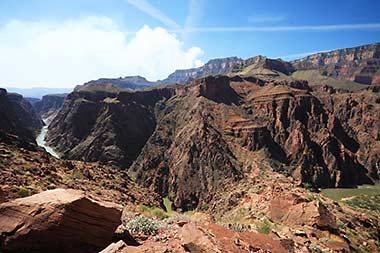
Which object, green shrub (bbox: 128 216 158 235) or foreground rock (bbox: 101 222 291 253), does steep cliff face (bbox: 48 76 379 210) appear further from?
green shrub (bbox: 128 216 158 235)

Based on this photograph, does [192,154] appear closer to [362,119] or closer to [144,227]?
[144,227]

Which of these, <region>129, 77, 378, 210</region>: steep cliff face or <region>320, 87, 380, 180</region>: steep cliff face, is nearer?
<region>129, 77, 378, 210</region>: steep cliff face

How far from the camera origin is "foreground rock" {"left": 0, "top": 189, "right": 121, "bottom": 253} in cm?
892

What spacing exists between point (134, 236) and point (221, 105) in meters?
110

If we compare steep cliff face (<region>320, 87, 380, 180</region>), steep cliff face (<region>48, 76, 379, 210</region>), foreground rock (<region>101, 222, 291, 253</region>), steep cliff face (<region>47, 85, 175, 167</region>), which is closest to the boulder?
foreground rock (<region>101, 222, 291, 253</region>)

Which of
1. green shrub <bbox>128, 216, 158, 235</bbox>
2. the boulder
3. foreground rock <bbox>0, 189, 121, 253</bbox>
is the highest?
foreground rock <bbox>0, 189, 121, 253</bbox>

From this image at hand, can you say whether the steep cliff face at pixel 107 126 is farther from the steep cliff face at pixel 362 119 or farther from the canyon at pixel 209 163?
the steep cliff face at pixel 362 119

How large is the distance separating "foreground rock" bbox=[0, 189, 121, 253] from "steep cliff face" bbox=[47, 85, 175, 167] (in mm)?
113249

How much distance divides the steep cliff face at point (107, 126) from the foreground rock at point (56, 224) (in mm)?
113249

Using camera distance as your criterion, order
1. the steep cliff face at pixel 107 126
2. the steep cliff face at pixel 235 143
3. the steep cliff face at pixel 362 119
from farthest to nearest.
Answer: the steep cliff face at pixel 107 126
the steep cliff face at pixel 362 119
the steep cliff face at pixel 235 143

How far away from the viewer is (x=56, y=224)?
29.8ft

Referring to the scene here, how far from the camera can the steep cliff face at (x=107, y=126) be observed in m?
129

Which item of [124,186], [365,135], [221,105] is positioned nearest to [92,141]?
[221,105]

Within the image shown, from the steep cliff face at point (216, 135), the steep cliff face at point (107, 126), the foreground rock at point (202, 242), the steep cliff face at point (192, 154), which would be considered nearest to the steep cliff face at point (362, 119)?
Result: the steep cliff face at point (216, 135)
